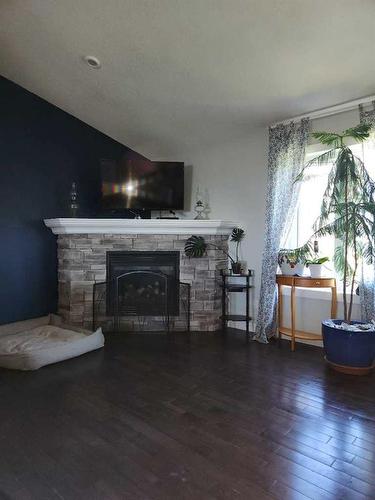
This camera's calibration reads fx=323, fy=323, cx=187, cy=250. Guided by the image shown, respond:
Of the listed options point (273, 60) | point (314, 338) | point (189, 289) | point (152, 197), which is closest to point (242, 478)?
point (314, 338)

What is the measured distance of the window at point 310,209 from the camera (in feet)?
11.4

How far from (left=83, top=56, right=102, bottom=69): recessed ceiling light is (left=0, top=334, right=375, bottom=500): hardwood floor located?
2886 mm

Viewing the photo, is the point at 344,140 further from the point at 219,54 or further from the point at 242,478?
the point at 242,478

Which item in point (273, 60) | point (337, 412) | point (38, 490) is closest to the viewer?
point (38, 490)

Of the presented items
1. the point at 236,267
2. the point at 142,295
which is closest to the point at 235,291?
the point at 236,267

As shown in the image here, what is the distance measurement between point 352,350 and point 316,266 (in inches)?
34.6

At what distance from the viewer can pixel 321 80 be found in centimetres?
290

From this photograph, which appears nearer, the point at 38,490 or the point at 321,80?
the point at 38,490

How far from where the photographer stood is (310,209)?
11.9 ft

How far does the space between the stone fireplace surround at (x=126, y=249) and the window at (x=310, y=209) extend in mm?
750

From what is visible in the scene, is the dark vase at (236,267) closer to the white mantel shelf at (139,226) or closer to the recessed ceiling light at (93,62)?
the white mantel shelf at (139,226)

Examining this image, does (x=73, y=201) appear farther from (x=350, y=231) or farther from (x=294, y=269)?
(x=350, y=231)

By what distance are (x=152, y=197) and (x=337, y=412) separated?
314 cm

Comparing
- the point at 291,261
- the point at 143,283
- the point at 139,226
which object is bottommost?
the point at 143,283
